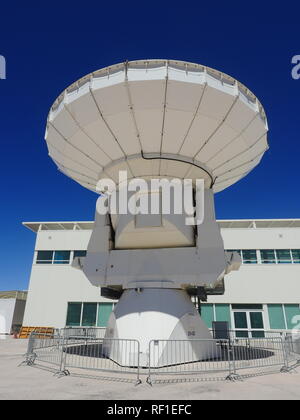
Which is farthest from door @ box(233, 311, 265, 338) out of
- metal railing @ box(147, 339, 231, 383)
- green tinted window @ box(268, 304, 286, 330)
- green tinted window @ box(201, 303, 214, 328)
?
metal railing @ box(147, 339, 231, 383)

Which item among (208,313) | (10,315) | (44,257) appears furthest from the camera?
(10,315)

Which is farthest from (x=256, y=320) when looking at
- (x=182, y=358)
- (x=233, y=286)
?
(x=182, y=358)

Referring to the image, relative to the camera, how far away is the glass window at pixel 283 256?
23844mm

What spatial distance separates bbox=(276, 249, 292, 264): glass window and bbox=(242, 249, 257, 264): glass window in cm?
180

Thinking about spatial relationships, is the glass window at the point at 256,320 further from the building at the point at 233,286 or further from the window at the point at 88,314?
the window at the point at 88,314

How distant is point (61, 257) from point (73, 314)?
16.1 feet

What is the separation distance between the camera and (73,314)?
24.5 m

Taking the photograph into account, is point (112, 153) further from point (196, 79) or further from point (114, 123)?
point (196, 79)

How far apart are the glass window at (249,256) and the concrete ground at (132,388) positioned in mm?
16414

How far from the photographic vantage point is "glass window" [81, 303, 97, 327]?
24120mm

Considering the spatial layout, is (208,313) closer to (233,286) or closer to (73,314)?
(233,286)

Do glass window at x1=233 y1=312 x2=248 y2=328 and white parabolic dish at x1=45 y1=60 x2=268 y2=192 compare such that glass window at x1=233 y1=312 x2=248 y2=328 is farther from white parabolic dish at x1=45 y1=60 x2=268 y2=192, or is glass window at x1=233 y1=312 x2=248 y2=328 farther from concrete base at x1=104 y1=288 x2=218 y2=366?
white parabolic dish at x1=45 y1=60 x2=268 y2=192

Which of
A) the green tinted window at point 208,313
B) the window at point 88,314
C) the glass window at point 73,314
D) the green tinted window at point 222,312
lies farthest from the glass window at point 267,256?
the glass window at point 73,314

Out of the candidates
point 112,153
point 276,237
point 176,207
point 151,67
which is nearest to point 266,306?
point 276,237
